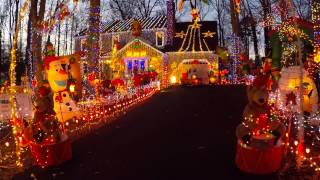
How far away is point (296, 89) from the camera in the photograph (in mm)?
12984

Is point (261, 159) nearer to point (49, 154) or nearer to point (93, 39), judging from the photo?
point (49, 154)

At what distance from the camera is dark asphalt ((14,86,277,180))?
8117 millimetres

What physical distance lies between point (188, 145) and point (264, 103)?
2.59 metres

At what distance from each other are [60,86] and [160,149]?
18.6ft

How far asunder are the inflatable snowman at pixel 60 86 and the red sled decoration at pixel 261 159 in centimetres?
747

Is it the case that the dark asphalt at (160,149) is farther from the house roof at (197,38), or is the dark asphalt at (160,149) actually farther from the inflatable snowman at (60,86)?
the house roof at (197,38)

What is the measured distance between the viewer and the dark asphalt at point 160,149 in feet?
26.6

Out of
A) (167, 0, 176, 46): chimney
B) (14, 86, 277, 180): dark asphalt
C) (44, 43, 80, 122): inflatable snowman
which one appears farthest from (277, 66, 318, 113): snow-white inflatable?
(167, 0, 176, 46): chimney

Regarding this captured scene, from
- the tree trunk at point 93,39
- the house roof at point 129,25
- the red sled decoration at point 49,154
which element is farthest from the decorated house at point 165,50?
the red sled decoration at point 49,154

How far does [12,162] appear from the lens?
973 cm

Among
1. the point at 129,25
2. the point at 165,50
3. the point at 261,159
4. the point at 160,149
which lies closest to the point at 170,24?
the point at 165,50

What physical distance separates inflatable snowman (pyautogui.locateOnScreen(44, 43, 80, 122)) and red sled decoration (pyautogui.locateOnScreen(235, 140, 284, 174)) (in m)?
7.47

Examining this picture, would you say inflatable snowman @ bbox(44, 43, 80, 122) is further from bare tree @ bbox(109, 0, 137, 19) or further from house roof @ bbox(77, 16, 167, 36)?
bare tree @ bbox(109, 0, 137, 19)

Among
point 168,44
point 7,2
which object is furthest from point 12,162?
point 7,2
